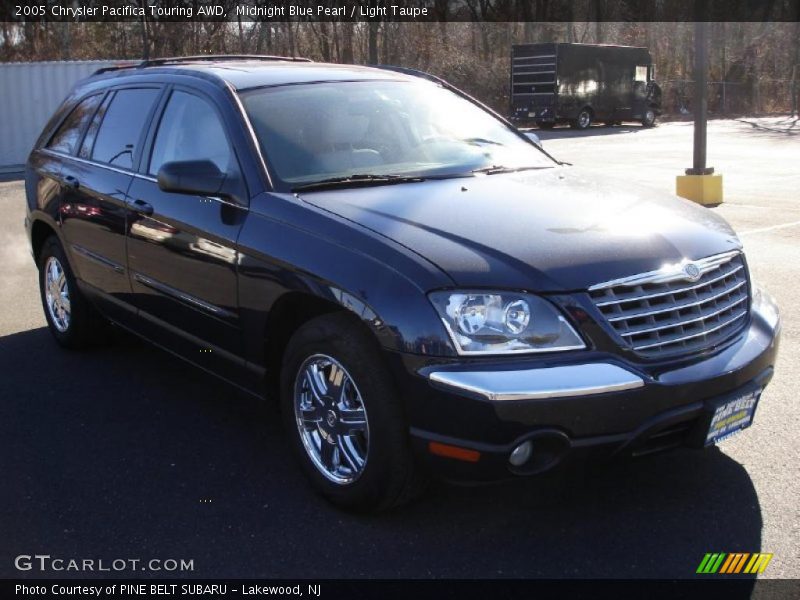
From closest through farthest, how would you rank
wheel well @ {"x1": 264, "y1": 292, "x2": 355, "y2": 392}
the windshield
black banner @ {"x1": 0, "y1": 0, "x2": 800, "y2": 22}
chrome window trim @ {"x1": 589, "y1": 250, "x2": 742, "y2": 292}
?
chrome window trim @ {"x1": 589, "y1": 250, "x2": 742, "y2": 292} < wheel well @ {"x1": 264, "y1": 292, "x2": 355, "y2": 392} < the windshield < black banner @ {"x1": 0, "y1": 0, "x2": 800, "y2": 22}

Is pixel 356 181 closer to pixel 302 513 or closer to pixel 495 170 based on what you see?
pixel 495 170

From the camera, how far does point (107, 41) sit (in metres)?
35.9

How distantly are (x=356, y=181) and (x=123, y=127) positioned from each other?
6.11 feet

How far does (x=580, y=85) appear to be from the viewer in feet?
110

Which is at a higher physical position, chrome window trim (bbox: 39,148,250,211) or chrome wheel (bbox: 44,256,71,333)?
chrome window trim (bbox: 39,148,250,211)

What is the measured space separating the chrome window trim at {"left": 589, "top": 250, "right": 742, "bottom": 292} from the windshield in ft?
4.26

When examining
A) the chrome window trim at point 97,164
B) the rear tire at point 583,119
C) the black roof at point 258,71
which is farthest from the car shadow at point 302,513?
the rear tire at point 583,119

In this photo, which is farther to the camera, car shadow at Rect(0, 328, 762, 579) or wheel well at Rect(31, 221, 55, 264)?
wheel well at Rect(31, 221, 55, 264)

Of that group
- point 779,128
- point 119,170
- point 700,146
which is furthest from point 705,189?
point 779,128

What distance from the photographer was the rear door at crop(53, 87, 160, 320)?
5.13m

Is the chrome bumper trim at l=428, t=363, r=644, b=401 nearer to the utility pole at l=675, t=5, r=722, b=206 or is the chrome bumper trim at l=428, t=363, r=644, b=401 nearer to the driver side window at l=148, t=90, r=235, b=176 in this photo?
the driver side window at l=148, t=90, r=235, b=176

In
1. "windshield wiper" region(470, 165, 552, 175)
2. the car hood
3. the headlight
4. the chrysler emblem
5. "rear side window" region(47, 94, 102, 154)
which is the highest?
"rear side window" region(47, 94, 102, 154)

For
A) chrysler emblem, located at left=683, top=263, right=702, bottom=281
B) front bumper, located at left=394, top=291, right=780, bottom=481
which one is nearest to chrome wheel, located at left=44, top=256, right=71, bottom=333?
front bumper, located at left=394, top=291, right=780, bottom=481

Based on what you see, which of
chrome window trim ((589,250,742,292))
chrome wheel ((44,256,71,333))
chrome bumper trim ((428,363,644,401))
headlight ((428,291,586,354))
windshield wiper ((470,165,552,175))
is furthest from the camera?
chrome wheel ((44,256,71,333))
